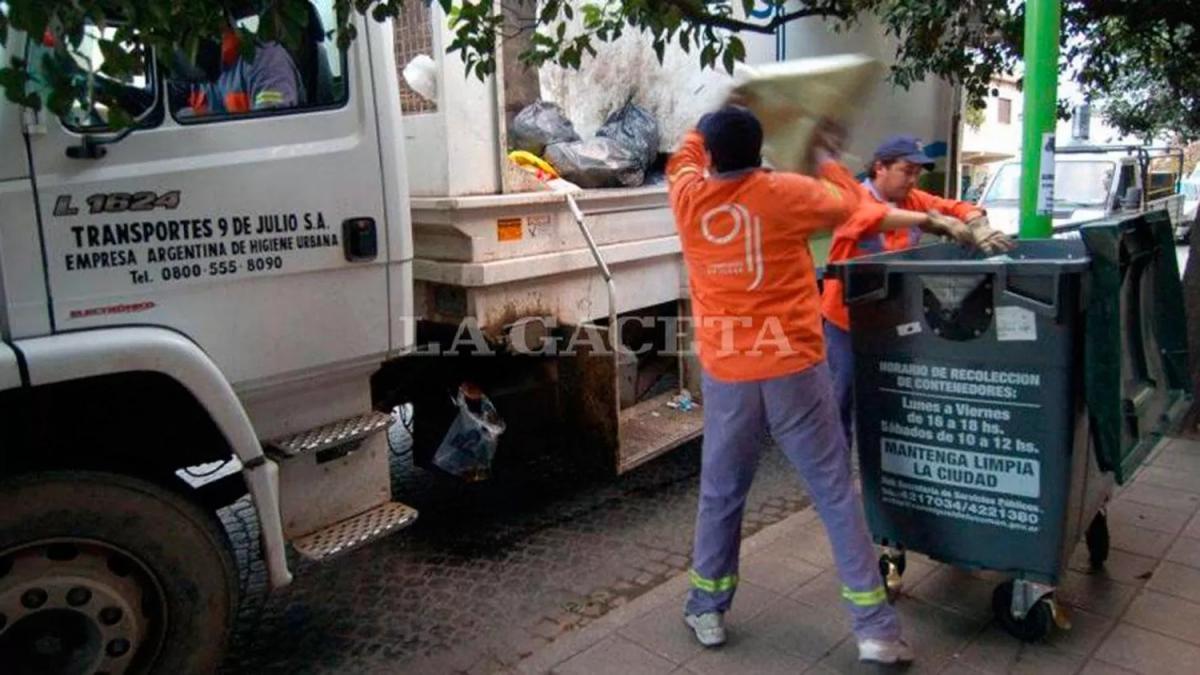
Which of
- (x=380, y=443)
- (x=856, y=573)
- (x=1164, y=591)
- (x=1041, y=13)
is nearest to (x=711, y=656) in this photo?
(x=856, y=573)

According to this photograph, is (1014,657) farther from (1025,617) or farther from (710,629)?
(710,629)

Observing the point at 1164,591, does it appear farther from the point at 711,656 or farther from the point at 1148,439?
the point at 711,656

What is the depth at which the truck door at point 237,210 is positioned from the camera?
242cm

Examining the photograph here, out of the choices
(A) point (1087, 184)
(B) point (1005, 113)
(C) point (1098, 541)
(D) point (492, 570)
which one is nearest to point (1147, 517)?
(C) point (1098, 541)

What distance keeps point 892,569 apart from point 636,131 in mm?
2640

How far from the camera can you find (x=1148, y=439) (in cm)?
312

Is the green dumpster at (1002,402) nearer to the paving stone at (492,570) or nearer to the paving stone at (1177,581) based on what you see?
the paving stone at (1177,581)

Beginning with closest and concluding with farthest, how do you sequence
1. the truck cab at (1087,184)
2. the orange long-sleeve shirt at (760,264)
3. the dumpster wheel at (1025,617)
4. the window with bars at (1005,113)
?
the orange long-sleeve shirt at (760,264)
the dumpster wheel at (1025,617)
the truck cab at (1087,184)
the window with bars at (1005,113)

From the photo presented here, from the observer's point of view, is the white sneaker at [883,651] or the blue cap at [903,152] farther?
the blue cap at [903,152]

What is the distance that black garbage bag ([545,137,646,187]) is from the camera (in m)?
4.37

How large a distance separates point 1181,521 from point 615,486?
101 inches

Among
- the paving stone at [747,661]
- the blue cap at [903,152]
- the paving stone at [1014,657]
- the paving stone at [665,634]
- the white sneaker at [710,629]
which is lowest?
the paving stone at [747,661]

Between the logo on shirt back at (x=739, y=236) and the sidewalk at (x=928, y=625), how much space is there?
120 centimetres

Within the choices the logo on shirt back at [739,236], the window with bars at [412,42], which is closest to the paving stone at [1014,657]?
the logo on shirt back at [739,236]
